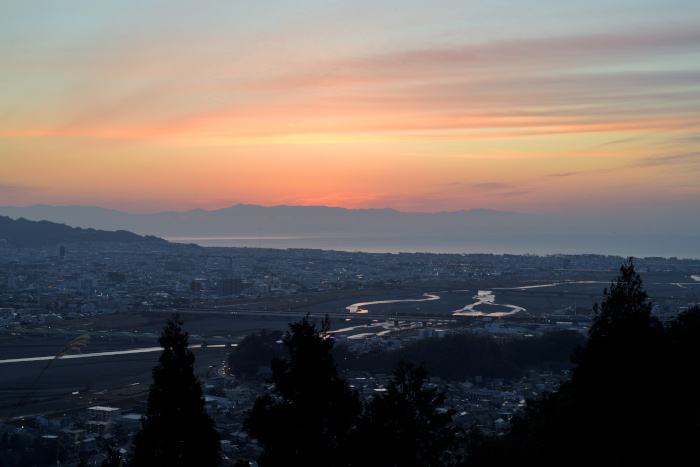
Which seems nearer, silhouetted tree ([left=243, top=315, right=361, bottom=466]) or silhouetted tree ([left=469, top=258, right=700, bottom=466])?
silhouetted tree ([left=469, top=258, right=700, bottom=466])

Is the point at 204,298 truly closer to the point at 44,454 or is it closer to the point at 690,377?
the point at 44,454

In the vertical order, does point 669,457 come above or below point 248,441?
above

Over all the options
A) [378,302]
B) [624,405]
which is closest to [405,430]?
[624,405]

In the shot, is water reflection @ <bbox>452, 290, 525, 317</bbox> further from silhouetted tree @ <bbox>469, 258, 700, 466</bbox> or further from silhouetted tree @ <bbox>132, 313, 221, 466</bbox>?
silhouetted tree @ <bbox>132, 313, 221, 466</bbox>

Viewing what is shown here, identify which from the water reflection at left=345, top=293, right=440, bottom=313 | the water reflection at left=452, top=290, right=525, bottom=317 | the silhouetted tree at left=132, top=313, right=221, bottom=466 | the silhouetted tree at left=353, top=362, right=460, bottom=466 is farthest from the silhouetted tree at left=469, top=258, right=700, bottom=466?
the water reflection at left=345, top=293, right=440, bottom=313

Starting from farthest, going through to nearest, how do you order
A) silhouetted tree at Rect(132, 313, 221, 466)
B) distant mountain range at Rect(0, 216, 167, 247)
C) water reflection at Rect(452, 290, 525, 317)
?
1. distant mountain range at Rect(0, 216, 167, 247)
2. water reflection at Rect(452, 290, 525, 317)
3. silhouetted tree at Rect(132, 313, 221, 466)

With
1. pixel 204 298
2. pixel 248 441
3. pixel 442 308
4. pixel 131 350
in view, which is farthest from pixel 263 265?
pixel 248 441

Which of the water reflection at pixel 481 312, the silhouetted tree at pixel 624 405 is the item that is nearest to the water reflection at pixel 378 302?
the water reflection at pixel 481 312
